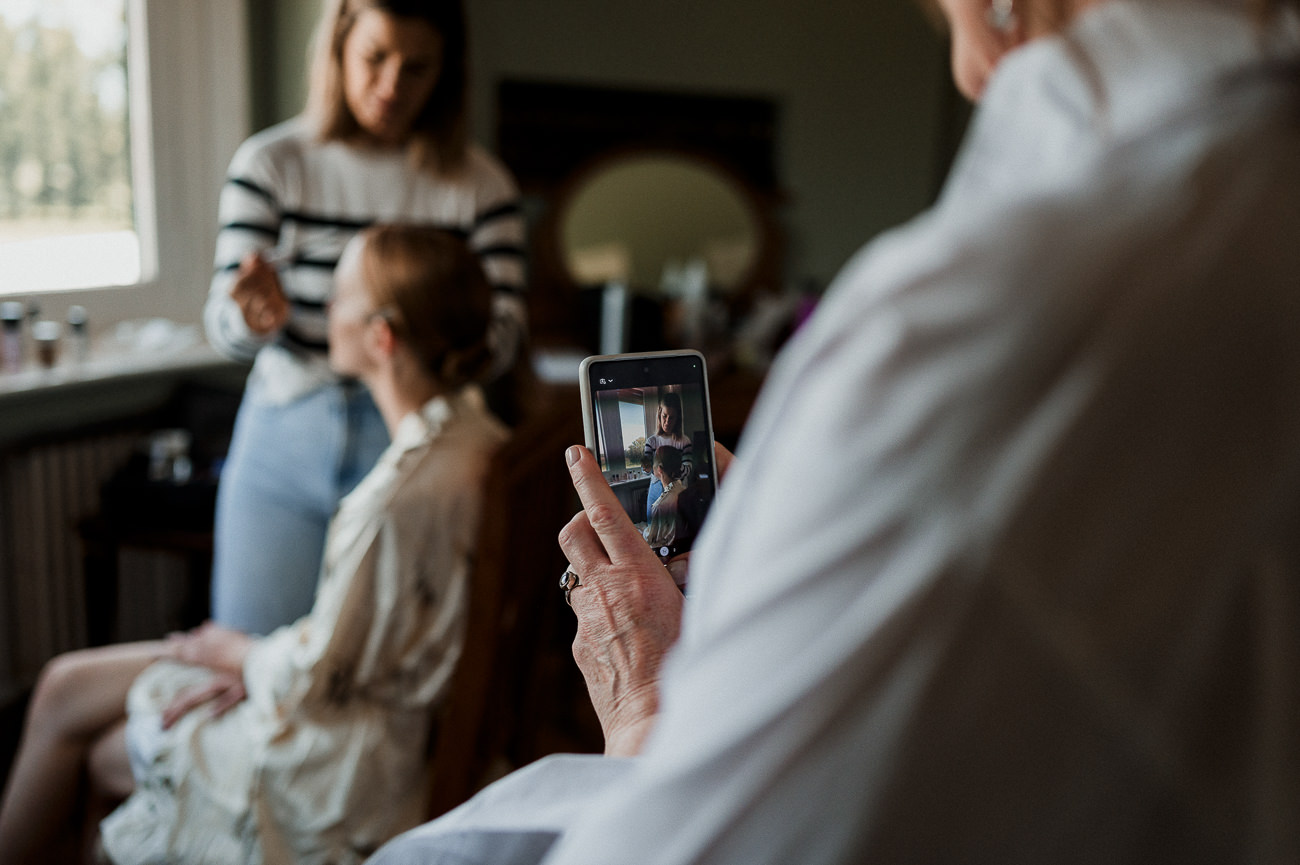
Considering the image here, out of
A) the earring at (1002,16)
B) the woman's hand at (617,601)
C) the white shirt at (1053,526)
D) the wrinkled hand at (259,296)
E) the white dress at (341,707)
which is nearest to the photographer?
the white shirt at (1053,526)

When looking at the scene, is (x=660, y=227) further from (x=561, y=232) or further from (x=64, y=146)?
(x=64, y=146)

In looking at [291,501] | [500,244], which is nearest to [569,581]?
[291,501]

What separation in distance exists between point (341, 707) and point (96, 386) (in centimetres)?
127

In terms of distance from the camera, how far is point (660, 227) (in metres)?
3.18

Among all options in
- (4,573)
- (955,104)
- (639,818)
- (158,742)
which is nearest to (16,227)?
(4,573)

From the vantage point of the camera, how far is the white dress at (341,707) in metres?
1.20

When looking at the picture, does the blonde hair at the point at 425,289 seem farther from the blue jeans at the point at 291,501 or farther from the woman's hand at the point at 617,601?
the woman's hand at the point at 617,601

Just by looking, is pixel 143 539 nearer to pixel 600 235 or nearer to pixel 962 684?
pixel 600 235

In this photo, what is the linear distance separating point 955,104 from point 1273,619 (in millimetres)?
3417

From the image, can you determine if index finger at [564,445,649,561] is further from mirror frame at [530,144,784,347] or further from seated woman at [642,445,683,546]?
mirror frame at [530,144,784,347]

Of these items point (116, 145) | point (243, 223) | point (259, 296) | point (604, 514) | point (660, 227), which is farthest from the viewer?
point (660, 227)

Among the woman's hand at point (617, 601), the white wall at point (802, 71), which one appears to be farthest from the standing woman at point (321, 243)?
the white wall at point (802, 71)

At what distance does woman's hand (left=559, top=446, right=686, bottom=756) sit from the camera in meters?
0.63

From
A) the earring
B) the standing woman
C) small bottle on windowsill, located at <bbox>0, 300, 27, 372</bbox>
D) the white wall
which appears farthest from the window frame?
the earring
